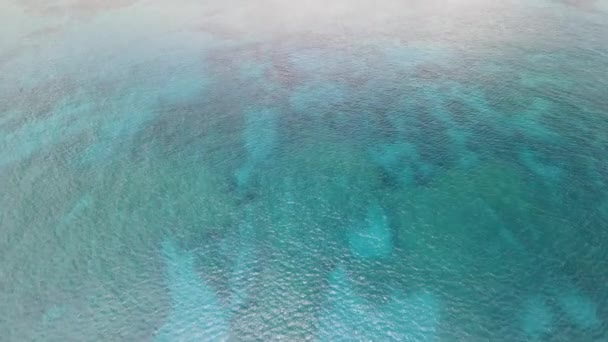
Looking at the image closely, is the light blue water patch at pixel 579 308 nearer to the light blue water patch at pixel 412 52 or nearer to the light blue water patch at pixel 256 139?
the light blue water patch at pixel 256 139

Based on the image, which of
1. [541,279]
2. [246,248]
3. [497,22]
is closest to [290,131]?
[246,248]

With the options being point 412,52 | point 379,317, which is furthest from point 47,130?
point 412,52

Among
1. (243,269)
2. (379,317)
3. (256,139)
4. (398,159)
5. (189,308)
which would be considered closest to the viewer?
(379,317)

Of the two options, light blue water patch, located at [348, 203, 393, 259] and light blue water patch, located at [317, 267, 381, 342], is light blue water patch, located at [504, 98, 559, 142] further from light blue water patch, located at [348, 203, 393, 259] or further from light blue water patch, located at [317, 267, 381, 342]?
light blue water patch, located at [317, 267, 381, 342]

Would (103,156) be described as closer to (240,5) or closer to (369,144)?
(369,144)

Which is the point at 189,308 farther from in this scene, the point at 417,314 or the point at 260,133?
the point at 260,133

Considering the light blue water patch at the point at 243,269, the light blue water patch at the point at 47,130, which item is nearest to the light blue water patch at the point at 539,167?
the light blue water patch at the point at 243,269

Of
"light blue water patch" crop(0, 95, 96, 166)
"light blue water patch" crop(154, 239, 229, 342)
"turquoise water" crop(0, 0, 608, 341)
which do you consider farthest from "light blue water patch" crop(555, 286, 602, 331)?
"light blue water patch" crop(0, 95, 96, 166)
